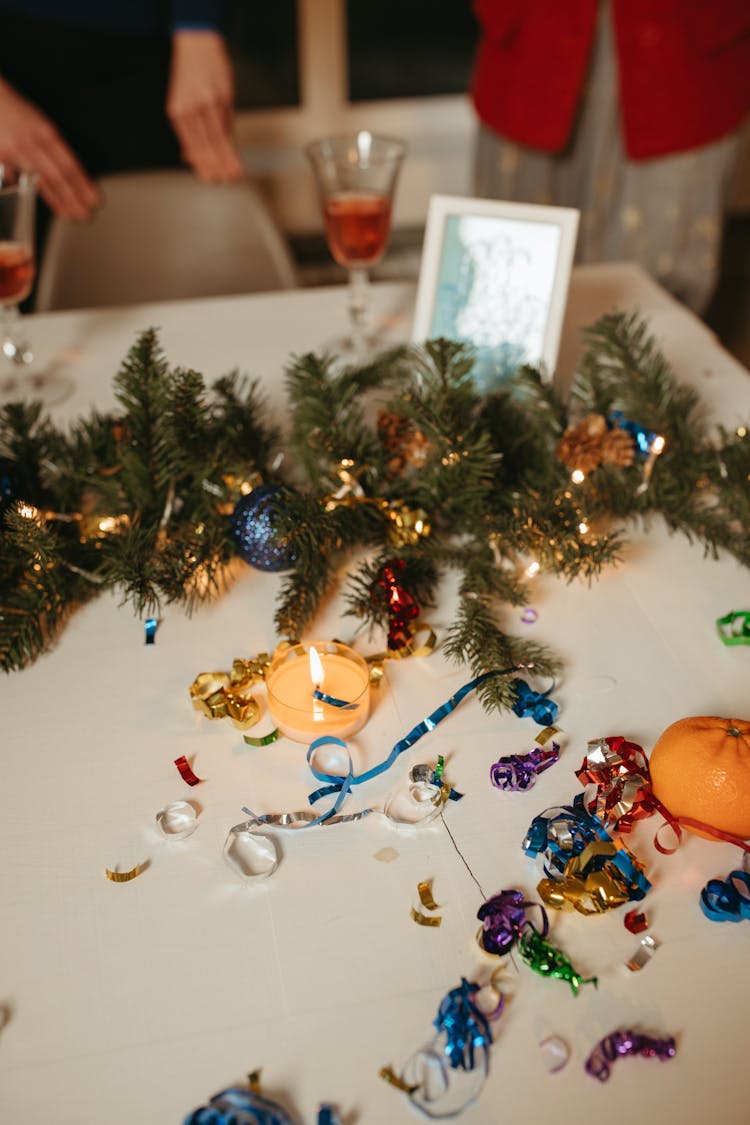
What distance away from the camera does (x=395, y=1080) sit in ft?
1.67

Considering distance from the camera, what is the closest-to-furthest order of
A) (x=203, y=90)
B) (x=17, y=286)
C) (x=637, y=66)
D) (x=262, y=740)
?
(x=262, y=740)
(x=17, y=286)
(x=203, y=90)
(x=637, y=66)

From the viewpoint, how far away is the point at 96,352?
1196 millimetres

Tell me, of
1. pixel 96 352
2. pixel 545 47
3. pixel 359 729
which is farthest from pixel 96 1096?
pixel 545 47

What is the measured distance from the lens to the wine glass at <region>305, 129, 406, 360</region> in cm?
110

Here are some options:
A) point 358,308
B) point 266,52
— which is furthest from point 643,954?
point 266,52

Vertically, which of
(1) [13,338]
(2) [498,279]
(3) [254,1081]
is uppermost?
(2) [498,279]

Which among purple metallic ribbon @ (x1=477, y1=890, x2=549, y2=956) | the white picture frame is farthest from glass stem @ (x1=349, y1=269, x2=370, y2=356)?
purple metallic ribbon @ (x1=477, y1=890, x2=549, y2=956)

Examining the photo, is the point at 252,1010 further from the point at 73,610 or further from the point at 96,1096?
the point at 73,610

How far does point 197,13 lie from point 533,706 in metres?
1.27

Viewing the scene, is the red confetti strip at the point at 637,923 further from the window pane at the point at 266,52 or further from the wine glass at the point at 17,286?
the window pane at the point at 266,52

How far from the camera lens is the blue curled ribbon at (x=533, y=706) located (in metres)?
0.71

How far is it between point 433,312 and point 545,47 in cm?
114

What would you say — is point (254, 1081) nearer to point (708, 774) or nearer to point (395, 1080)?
point (395, 1080)

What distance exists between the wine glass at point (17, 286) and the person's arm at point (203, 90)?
0.48 m
